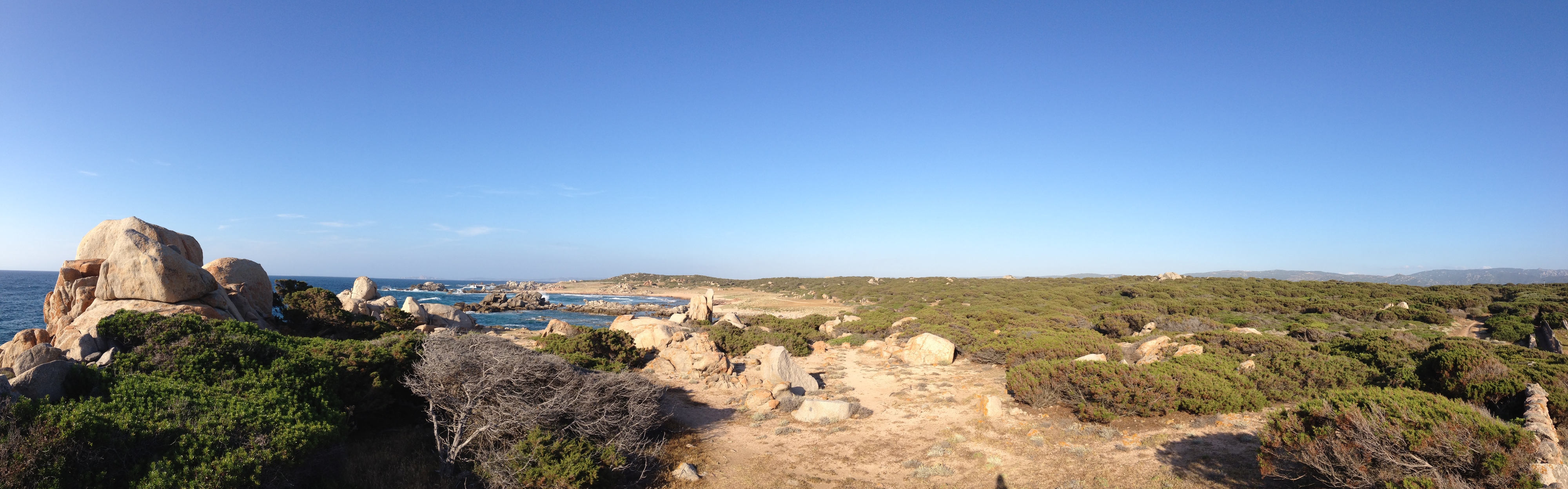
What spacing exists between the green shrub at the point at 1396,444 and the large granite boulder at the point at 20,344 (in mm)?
15371

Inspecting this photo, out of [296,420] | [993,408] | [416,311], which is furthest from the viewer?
[416,311]

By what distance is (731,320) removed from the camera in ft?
90.7

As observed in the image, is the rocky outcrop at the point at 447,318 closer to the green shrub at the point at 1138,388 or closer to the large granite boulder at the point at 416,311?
the large granite boulder at the point at 416,311

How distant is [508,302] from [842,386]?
161 feet

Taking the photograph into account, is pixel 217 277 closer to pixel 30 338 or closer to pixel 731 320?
pixel 30 338

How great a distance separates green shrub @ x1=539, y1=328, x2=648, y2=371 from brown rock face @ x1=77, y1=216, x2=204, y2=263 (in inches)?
334

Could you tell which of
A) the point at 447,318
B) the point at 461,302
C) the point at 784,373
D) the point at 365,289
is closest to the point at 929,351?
the point at 784,373

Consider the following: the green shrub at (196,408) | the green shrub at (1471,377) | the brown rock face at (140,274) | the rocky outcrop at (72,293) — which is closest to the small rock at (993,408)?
the green shrub at (1471,377)

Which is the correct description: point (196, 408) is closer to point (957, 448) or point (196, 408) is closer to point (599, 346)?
point (957, 448)

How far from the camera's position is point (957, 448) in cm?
869

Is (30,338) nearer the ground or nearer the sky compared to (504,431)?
nearer the sky

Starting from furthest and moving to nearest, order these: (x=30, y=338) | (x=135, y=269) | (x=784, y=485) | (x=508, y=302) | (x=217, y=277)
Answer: (x=508, y=302), (x=217, y=277), (x=135, y=269), (x=30, y=338), (x=784, y=485)

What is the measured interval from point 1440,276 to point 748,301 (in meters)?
102

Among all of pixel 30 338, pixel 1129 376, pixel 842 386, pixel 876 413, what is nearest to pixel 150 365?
pixel 30 338
